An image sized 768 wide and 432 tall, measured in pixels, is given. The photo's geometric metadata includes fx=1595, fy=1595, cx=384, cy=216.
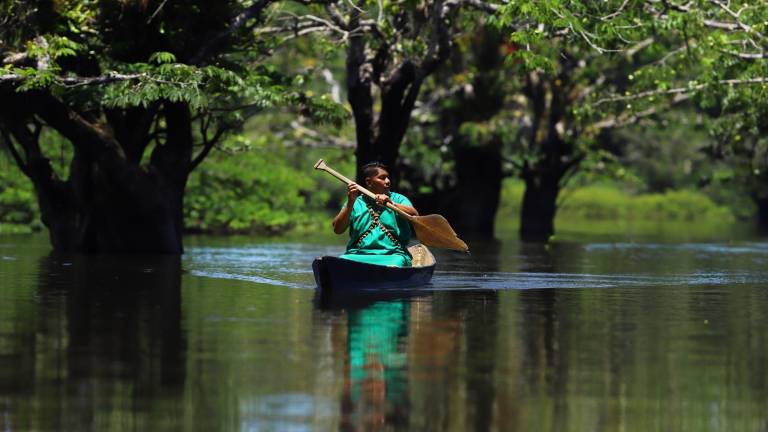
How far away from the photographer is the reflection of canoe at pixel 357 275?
20.3 m

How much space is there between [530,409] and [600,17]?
61.8 ft

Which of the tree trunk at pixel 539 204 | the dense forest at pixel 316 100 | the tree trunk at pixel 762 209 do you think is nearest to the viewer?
the dense forest at pixel 316 100

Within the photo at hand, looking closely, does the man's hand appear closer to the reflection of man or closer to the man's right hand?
the man's right hand

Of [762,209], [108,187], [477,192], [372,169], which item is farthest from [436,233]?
[762,209]

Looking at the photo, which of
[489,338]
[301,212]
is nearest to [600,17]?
[489,338]

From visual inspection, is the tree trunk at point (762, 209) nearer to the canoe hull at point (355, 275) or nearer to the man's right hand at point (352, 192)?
the canoe hull at point (355, 275)

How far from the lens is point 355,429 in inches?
387

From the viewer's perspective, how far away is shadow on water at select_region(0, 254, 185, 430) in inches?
408

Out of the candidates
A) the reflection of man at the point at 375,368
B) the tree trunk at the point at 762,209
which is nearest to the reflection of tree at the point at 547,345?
the reflection of man at the point at 375,368

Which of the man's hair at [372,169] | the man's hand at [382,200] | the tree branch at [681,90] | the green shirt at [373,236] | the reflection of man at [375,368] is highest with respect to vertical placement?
the tree branch at [681,90]

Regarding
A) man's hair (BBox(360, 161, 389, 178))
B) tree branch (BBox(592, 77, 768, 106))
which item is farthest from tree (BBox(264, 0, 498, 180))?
man's hair (BBox(360, 161, 389, 178))

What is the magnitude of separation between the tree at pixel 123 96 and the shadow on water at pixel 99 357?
190 inches

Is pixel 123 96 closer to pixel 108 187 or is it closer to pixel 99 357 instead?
pixel 108 187

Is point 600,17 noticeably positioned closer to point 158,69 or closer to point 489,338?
point 158,69
